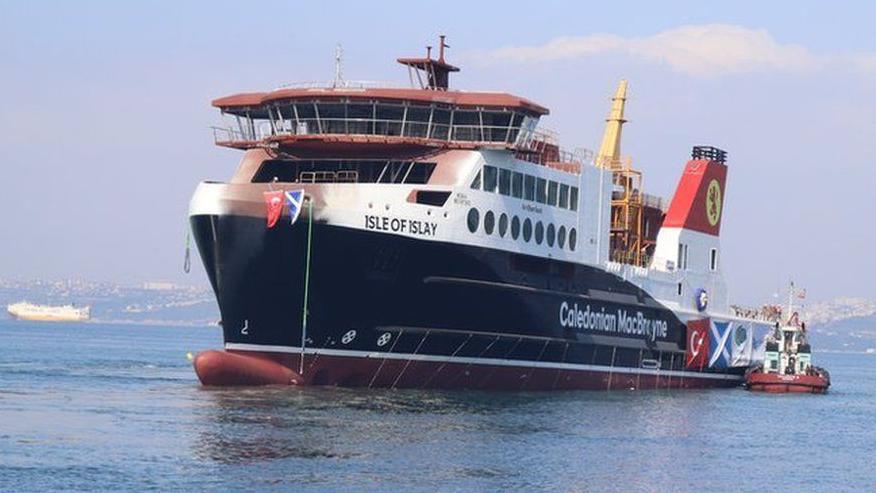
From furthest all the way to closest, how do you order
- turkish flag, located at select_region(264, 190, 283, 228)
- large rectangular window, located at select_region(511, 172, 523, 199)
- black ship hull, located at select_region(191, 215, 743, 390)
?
large rectangular window, located at select_region(511, 172, 523, 199)
black ship hull, located at select_region(191, 215, 743, 390)
turkish flag, located at select_region(264, 190, 283, 228)

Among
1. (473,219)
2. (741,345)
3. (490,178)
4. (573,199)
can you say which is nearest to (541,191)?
(573,199)

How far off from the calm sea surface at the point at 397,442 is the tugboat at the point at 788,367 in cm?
1400

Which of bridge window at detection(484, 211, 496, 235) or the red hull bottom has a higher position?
bridge window at detection(484, 211, 496, 235)

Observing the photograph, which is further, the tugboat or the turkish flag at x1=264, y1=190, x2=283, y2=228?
the tugboat

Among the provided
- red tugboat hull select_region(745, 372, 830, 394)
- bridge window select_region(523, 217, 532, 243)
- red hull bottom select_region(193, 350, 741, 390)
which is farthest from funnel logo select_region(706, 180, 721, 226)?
red hull bottom select_region(193, 350, 741, 390)

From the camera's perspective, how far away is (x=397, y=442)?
41.9 m

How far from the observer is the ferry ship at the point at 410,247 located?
52969 millimetres

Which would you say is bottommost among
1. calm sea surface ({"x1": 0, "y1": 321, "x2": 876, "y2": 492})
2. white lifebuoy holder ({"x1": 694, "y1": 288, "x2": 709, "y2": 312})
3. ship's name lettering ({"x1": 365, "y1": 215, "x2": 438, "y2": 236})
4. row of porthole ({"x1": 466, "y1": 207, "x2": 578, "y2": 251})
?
calm sea surface ({"x1": 0, "y1": 321, "x2": 876, "y2": 492})

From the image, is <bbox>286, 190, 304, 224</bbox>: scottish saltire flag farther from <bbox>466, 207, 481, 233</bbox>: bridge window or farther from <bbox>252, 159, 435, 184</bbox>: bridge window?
<bbox>466, 207, 481, 233</bbox>: bridge window

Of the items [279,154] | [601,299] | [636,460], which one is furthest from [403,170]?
[636,460]

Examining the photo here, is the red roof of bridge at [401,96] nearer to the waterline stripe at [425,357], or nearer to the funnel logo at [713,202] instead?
the waterline stripe at [425,357]

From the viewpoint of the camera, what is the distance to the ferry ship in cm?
5297

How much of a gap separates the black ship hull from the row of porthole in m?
0.83

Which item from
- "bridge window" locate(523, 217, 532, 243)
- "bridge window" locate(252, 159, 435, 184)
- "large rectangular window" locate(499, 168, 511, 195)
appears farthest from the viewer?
"bridge window" locate(523, 217, 532, 243)
